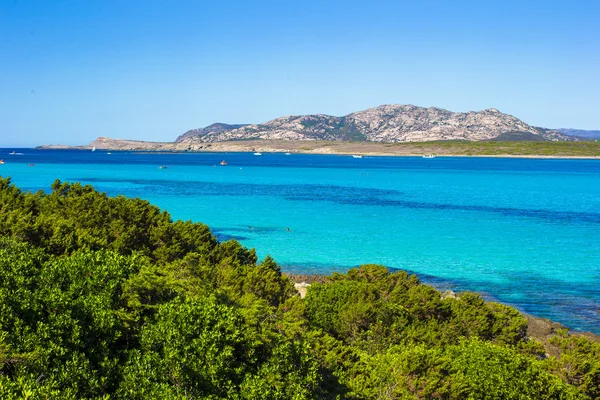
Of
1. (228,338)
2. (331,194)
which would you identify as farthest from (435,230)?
(228,338)

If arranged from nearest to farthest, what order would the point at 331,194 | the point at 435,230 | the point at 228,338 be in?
1. the point at 228,338
2. the point at 435,230
3. the point at 331,194

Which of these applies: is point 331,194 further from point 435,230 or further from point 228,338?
point 228,338

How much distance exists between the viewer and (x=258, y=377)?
1049 cm

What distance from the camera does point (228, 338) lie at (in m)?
10.8

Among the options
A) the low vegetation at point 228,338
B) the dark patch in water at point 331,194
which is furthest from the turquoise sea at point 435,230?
the low vegetation at point 228,338

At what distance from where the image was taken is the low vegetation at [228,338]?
10.2 m

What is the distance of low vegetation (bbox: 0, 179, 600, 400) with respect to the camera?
1017 cm

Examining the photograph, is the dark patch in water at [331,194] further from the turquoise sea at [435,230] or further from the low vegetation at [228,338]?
the low vegetation at [228,338]

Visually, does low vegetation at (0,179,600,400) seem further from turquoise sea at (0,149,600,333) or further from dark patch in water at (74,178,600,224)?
dark patch in water at (74,178,600,224)

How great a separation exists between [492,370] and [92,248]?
14.8 m

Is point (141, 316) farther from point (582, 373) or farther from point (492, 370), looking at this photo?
point (582, 373)

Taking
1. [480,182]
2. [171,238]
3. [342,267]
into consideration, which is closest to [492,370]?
[171,238]

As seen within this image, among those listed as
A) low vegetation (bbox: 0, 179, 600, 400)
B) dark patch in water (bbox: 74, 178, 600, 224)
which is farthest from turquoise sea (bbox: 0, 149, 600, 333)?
low vegetation (bbox: 0, 179, 600, 400)

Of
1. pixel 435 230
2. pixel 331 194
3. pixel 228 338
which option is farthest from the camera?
pixel 331 194
